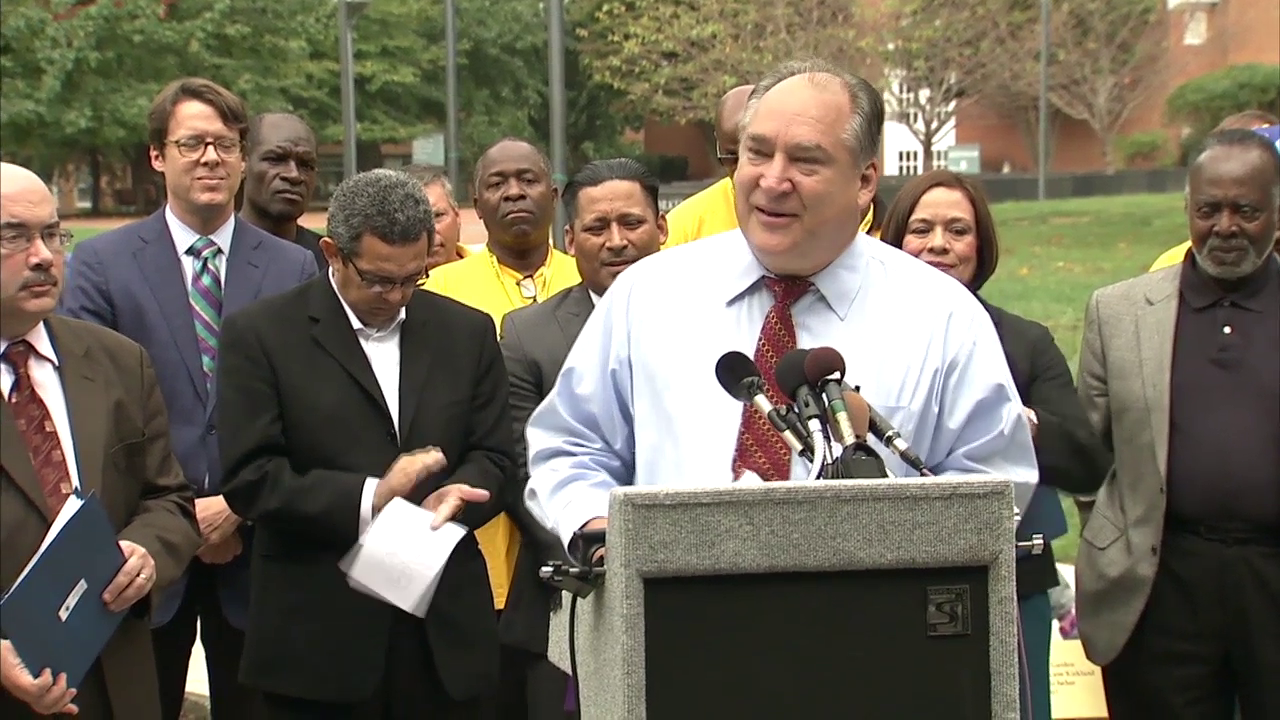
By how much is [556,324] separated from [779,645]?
262cm

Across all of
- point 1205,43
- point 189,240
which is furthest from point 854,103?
point 1205,43

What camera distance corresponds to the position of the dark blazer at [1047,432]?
4188 millimetres

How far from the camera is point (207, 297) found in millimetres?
4637

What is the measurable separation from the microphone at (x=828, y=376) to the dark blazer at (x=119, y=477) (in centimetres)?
177

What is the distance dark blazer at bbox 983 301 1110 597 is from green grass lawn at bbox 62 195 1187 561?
8.06 m

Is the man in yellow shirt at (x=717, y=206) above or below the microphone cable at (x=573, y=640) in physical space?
above

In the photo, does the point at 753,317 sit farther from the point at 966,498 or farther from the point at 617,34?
the point at 617,34

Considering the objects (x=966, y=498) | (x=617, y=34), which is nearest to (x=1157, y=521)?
(x=966, y=498)

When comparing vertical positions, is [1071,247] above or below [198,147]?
above

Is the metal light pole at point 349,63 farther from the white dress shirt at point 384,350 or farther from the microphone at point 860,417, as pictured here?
the microphone at point 860,417

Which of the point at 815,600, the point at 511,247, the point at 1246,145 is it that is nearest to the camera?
the point at 815,600

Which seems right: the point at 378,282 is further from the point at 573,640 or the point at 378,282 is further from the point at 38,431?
the point at 573,640

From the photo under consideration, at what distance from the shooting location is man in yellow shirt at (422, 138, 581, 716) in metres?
5.54

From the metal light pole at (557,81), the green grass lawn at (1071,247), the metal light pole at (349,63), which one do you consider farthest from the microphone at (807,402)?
the green grass lawn at (1071,247)
